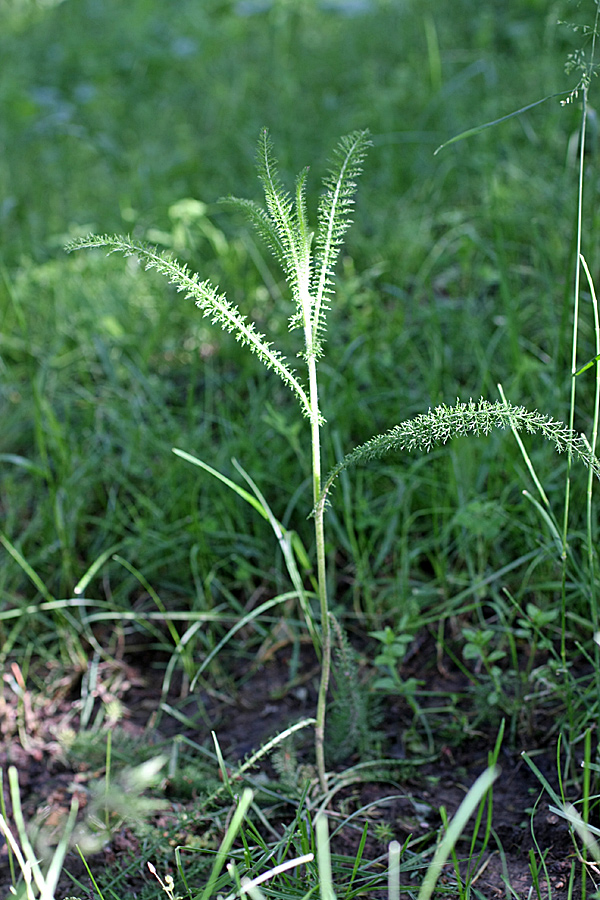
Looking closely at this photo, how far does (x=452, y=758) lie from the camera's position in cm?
140

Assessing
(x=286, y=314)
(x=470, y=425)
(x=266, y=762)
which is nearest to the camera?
(x=470, y=425)

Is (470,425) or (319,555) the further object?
(319,555)

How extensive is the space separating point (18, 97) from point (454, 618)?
12.3 feet

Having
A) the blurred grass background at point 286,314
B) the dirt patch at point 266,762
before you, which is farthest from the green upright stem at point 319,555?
the blurred grass background at point 286,314

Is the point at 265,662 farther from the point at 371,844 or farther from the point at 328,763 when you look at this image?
the point at 371,844

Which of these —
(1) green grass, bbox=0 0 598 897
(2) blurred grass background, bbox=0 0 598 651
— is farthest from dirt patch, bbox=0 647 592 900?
(2) blurred grass background, bbox=0 0 598 651

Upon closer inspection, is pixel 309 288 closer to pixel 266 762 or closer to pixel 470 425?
pixel 470 425

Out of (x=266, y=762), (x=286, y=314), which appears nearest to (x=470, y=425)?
(x=266, y=762)

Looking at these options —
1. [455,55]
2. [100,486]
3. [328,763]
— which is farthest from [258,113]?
[328,763]

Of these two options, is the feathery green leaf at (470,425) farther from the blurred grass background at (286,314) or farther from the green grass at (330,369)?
the blurred grass background at (286,314)

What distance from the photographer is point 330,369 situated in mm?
1986

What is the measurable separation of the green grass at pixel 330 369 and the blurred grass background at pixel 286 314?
0.03 feet

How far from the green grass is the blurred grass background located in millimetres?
10

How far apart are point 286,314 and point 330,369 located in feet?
1.22
